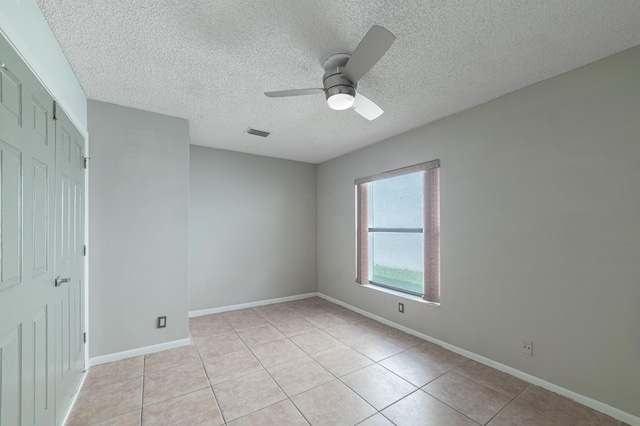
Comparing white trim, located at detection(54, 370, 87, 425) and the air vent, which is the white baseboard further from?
the air vent

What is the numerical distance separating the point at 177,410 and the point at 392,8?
9.85 feet

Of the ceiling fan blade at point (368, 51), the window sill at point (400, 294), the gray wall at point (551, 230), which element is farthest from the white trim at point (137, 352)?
the ceiling fan blade at point (368, 51)

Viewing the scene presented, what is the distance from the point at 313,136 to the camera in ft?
12.1

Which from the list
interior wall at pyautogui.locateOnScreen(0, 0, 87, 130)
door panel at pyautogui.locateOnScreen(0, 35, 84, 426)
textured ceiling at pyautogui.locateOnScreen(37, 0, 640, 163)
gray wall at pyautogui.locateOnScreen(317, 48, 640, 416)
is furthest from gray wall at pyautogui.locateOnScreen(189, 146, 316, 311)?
gray wall at pyautogui.locateOnScreen(317, 48, 640, 416)

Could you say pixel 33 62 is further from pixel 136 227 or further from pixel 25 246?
pixel 136 227

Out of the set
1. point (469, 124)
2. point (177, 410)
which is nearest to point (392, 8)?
point (469, 124)

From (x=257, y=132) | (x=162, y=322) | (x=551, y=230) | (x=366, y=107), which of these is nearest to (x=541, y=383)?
(x=551, y=230)

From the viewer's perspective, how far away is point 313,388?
7.31ft

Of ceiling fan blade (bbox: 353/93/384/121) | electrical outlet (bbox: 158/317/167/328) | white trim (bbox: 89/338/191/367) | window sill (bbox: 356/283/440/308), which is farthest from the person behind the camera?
window sill (bbox: 356/283/440/308)

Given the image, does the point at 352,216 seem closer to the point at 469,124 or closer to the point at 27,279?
the point at 469,124

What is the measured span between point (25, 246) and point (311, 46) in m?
1.97

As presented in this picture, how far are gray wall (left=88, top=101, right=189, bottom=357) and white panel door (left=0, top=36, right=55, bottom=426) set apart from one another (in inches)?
43.0

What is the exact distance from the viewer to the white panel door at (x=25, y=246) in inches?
45.4

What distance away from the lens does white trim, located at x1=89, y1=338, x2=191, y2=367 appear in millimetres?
2617
